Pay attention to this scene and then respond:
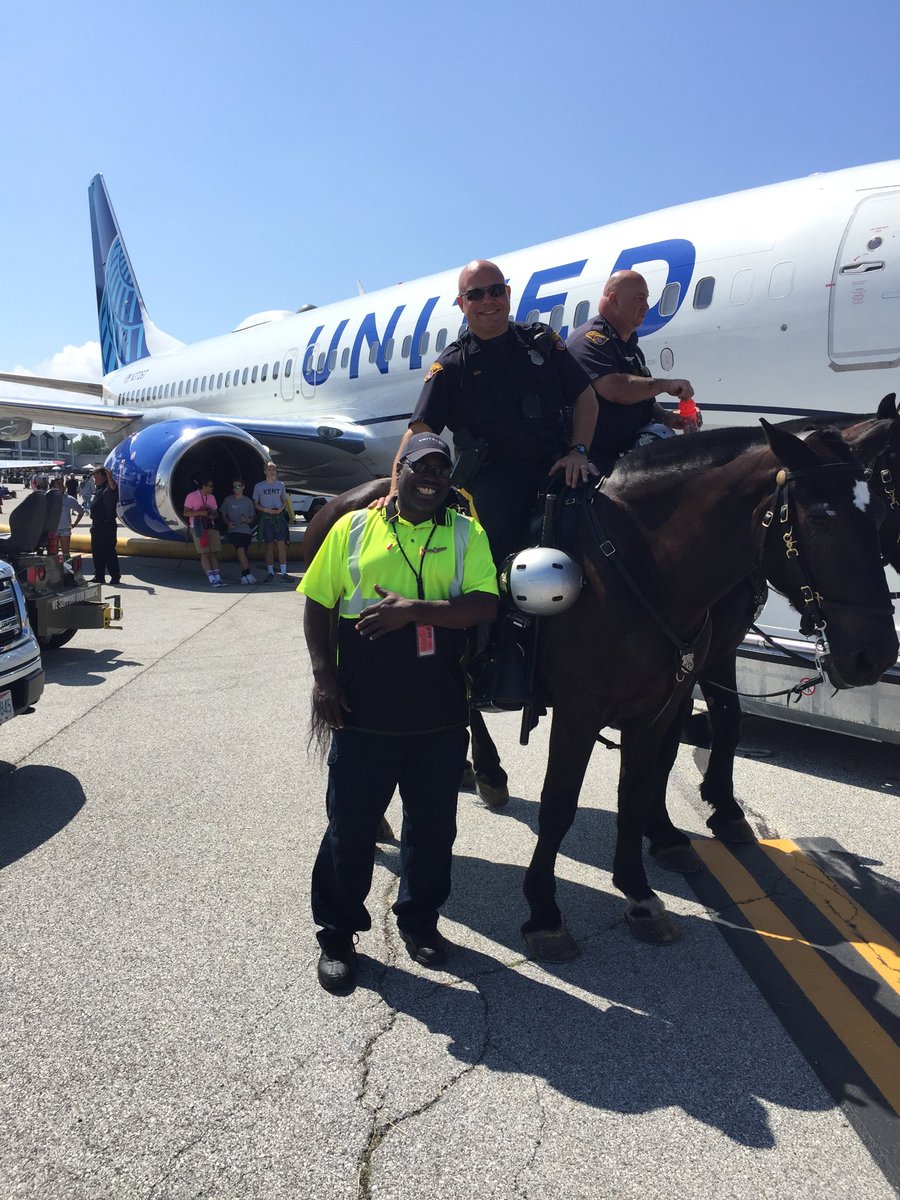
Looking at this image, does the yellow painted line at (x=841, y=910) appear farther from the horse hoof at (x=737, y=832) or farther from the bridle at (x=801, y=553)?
the bridle at (x=801, y=553)

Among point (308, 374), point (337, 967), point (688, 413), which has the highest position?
point (308, 374)

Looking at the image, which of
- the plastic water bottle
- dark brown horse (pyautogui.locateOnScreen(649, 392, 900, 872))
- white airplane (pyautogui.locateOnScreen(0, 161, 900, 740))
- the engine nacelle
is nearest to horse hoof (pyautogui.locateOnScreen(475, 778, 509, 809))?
dark brown horse (pyautogui.locateOnScreen(649, 392, 900, 872))

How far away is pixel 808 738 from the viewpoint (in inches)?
203

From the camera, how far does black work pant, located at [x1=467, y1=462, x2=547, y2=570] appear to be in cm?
317

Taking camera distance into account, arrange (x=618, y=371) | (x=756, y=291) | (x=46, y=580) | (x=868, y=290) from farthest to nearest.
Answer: (x=46, y=580) → (x=756, y=291) → (x=868, y=290) → (x=618, y=371)

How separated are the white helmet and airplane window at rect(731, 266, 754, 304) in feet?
15.6

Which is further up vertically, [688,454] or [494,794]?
[688,454]

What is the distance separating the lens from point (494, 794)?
13.6ft

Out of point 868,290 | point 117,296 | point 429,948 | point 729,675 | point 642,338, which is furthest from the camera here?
point 117,296

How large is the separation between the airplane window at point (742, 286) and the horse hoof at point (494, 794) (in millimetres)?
4563

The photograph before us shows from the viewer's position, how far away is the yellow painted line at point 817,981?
2.26m

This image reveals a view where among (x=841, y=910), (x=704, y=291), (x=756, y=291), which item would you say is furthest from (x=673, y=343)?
(x=841, y=910)

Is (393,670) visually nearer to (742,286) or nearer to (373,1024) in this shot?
(373,1024)

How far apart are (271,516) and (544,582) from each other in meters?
9.81
